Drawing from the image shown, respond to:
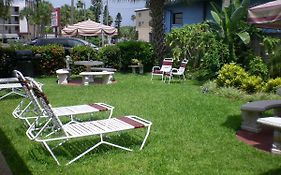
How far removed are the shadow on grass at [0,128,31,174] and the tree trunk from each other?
12.9 metres

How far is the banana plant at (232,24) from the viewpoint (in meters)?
13.8

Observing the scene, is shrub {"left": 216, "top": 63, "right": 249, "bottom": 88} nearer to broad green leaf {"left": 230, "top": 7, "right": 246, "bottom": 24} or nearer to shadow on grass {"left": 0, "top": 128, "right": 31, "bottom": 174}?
broad green leaf {"left": 230, "top": 7, "right": 246, "bottom": 24}

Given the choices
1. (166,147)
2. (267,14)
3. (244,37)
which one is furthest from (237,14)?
(166,147)

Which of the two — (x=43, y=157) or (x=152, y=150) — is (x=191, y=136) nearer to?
(x=152, y=150)

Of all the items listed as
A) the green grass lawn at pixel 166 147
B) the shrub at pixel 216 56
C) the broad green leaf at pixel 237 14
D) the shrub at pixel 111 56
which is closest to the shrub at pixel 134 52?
the shrub at pixel 111 56

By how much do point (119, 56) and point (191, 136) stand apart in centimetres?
1168

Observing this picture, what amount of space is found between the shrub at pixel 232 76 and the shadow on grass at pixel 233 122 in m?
3.69

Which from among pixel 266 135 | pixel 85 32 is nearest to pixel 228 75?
pixel 266 135

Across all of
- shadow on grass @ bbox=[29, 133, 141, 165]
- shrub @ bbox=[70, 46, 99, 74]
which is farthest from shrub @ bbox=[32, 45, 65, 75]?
shadow on grass @ bbox=[29, 133, 141, 165]

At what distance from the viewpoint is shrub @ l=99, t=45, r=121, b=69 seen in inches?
704

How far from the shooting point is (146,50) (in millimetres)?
18359

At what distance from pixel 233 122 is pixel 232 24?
273 inches

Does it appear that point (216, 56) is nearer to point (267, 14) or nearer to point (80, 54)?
point (80, 54)

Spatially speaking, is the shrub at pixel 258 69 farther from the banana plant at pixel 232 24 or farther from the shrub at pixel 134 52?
the shrub at pixel 134 52
